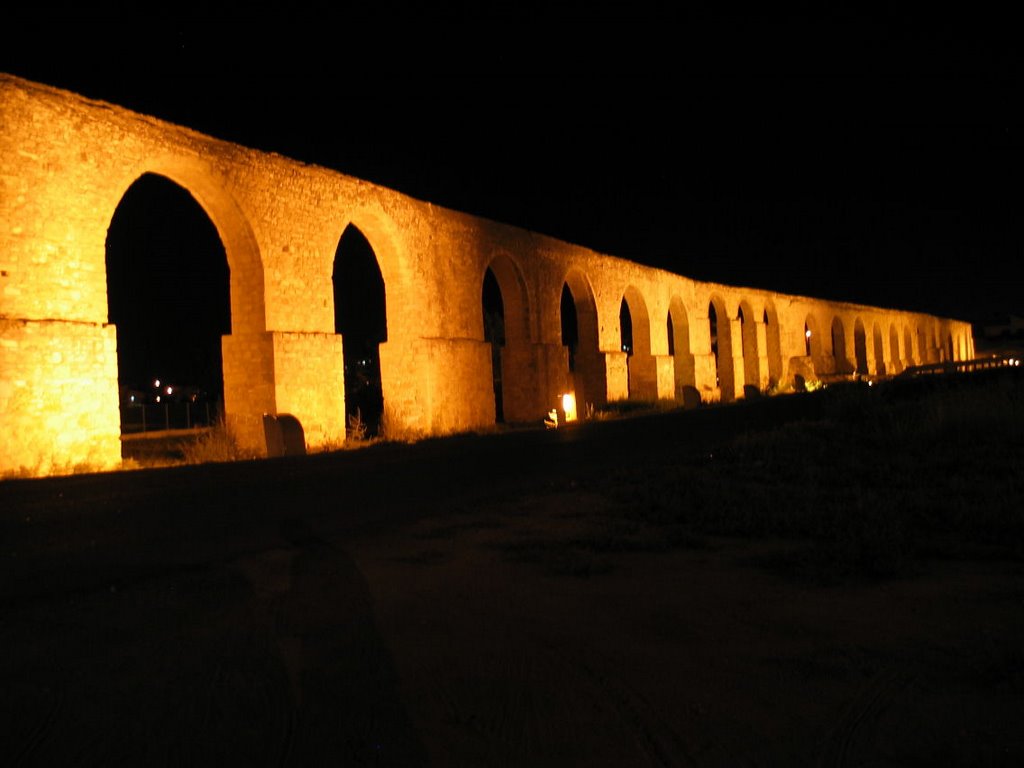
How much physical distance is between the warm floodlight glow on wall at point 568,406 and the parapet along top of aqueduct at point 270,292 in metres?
0.83

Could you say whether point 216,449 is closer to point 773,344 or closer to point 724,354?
point 724,354

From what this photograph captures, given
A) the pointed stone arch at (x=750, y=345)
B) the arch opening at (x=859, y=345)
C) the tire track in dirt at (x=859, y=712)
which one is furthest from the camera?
the arch opening at (x=859, y=345)

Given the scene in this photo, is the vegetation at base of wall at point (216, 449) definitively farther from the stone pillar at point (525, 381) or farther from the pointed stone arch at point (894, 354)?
the pointed stone arch at point (894, 354)

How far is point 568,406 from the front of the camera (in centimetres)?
2112

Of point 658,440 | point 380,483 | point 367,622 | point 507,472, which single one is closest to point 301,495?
point 380,483

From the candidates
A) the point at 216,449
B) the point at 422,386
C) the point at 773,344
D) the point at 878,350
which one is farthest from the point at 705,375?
the point at 878,350

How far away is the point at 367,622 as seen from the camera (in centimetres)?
426

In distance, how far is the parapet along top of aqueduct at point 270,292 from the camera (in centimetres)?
1083

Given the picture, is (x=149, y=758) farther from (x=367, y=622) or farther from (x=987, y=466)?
(x=987, y=466)

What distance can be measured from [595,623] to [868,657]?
46.4 inches

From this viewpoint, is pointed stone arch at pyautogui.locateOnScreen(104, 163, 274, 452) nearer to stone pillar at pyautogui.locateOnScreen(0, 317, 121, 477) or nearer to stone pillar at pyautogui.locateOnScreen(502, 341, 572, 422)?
stone pillar at pyautogui.locateOnScreen(0, 317, 121, 477)

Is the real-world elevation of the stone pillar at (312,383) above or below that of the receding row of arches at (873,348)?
below

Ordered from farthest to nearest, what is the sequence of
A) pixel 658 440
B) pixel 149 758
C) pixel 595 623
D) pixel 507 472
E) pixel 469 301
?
pixel 469 301 < pixel 658 440 < pixel 507 472 < pixel 595 623 < pixel 149 758

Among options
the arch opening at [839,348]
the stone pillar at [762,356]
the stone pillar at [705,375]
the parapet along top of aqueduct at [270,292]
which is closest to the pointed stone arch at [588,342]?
the parapet along top of aqueduct at [270,292]
